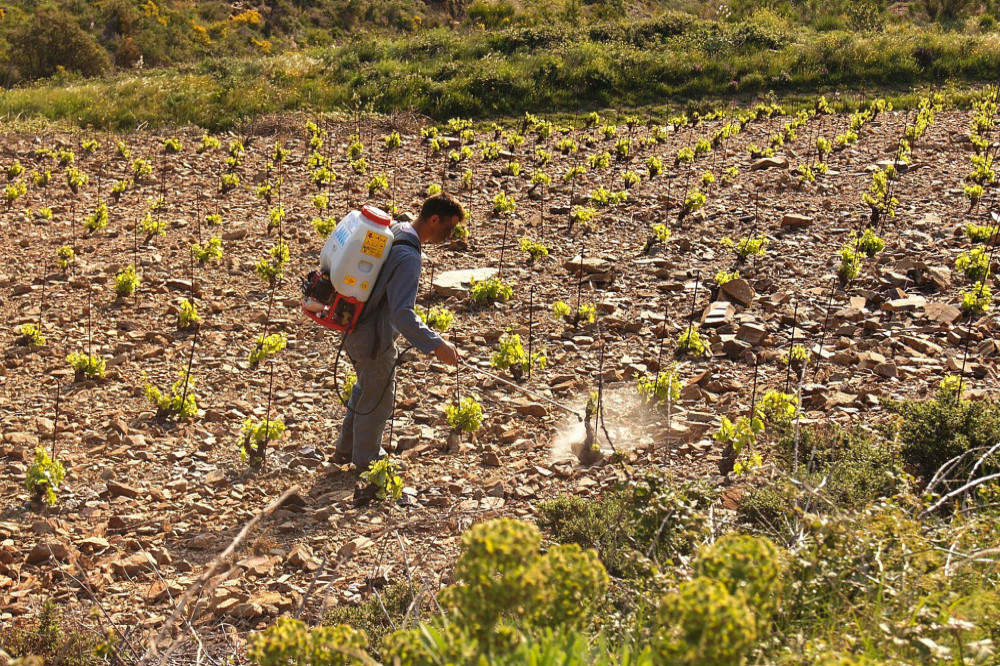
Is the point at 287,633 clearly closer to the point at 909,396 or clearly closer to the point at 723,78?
the point at 909,396

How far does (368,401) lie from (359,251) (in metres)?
0.93

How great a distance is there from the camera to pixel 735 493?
453 cm

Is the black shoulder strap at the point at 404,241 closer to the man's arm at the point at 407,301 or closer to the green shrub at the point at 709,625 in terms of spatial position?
the man's arm at the point at 407,301

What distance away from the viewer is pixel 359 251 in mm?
4488

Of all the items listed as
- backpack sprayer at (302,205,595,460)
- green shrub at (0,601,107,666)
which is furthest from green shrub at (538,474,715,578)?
green shrub at (0,601,107,666)

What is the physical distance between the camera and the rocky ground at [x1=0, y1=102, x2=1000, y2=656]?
Answer: 4.39 metres

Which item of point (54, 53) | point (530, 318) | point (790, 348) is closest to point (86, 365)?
point (530, 318)

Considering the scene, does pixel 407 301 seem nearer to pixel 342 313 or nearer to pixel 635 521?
pixel 342 313

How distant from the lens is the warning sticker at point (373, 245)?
176 inches

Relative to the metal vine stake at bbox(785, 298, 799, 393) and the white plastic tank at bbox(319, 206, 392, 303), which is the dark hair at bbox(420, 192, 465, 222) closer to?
the white plastic tank at bbox(319, 206, 392, 303)

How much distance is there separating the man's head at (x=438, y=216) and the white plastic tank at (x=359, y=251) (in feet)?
0.76

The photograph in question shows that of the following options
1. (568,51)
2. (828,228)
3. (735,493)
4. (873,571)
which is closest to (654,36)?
(568,51)

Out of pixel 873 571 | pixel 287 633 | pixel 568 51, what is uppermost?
pixel 568 51

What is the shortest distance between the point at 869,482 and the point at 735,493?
2.12ft
